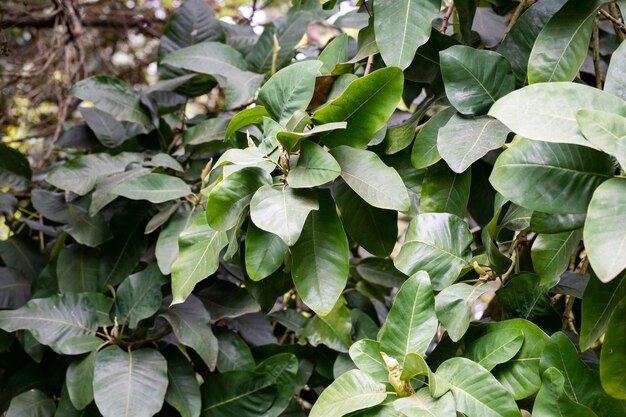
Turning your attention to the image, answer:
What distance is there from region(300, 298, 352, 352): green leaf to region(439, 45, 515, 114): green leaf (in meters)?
0.54

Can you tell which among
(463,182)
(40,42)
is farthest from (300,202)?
A: (40,42)

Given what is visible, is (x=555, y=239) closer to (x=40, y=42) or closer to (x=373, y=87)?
(x=373, y=87)

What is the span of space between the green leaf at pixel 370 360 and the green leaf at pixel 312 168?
0.74ft

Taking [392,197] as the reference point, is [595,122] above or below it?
above

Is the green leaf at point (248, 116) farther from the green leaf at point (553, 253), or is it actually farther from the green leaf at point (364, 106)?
the green leaf at point (553, 253)

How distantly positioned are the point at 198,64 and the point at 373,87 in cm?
66

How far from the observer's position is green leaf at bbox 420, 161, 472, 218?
94cm

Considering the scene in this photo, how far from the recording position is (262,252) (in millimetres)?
881

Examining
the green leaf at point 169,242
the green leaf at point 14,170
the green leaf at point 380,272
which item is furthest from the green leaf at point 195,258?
the green leaf at point 14,170

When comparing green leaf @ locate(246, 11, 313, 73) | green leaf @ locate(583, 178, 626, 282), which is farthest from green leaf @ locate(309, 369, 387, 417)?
green leaf @ locate(246, 11, 313, 73)

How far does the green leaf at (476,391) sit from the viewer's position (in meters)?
0.71

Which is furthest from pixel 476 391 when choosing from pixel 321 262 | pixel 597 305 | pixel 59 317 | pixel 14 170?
pixel 14 170

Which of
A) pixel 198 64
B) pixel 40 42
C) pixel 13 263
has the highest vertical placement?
pixel 198 64

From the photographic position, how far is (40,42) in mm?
2355
